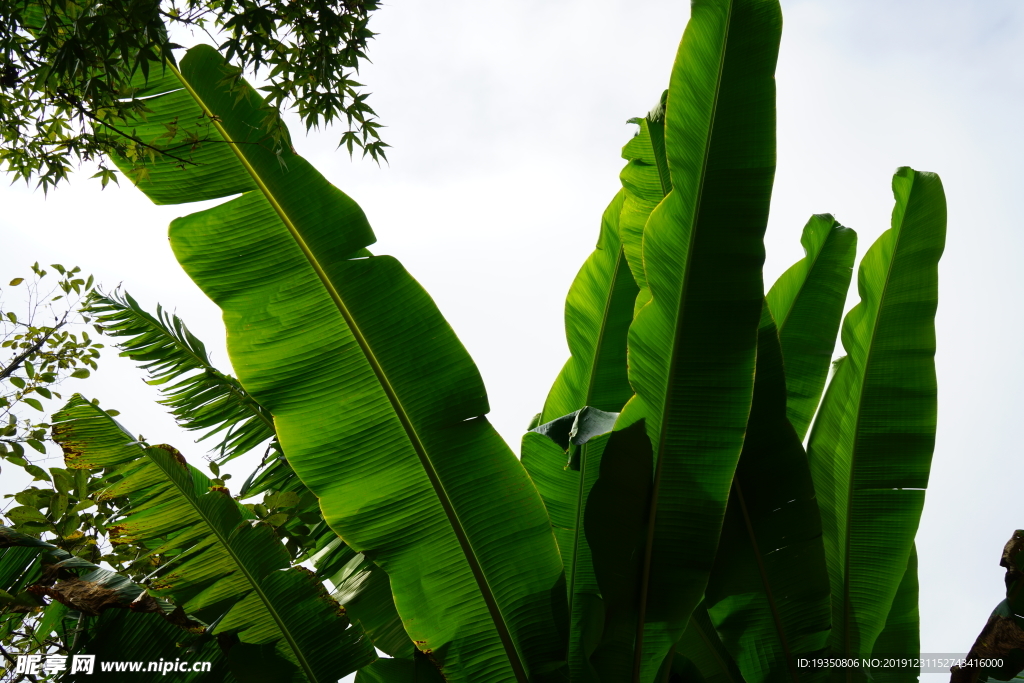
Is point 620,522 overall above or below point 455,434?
below

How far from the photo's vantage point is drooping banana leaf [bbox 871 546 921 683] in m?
3.25

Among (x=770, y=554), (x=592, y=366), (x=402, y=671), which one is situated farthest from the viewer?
(x=592, y=366)

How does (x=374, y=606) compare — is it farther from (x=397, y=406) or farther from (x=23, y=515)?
(x=23, y=515)

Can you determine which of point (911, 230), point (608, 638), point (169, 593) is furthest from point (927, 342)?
point (169, 593)

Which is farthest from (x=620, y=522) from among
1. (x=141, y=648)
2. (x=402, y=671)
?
(x=141, y=648)

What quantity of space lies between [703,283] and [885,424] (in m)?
1.35

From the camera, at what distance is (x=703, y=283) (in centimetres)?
231

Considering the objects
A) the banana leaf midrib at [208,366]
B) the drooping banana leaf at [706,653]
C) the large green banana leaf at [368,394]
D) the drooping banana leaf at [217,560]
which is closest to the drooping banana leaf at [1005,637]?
the drooping banana leaf at [706,653]

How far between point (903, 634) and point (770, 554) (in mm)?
1161

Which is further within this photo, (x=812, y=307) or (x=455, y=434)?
(x=812, y=307)

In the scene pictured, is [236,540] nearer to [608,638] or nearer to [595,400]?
[608,638]

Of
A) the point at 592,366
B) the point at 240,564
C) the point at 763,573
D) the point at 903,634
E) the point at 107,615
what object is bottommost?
the point at 903,634

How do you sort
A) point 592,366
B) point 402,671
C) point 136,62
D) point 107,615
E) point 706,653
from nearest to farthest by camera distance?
point 136,62 < point 107,615 < point 402,671 < point 706,653 < point 592,366

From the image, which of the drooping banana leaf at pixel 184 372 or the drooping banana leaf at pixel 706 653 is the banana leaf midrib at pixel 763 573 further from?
the drooping banana leaf at pixel 184 372
